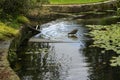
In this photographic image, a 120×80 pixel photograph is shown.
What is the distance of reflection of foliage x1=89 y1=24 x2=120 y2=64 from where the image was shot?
21486 mm

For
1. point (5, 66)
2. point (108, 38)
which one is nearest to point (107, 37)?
point (108, 38)

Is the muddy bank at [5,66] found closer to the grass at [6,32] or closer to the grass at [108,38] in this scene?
the grass at [6,32]

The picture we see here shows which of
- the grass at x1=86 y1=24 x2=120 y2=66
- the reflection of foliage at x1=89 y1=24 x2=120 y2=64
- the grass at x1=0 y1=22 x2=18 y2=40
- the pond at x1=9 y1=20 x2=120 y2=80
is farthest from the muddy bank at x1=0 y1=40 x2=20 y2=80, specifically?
the reflection of foliage at x1=89 y1=24 x2=120 y2=64

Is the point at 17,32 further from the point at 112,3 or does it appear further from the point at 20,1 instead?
the point at 112,3

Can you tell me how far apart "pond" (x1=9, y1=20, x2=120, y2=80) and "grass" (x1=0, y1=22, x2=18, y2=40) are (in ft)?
3.76

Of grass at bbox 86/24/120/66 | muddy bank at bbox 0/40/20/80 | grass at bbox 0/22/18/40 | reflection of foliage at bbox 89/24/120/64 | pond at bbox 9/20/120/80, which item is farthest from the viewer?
reflection of foliage at bbox 89/24/120/64

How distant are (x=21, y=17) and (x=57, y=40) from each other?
4.65 meters

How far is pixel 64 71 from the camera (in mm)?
17156

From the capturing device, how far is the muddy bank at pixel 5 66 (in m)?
13.3

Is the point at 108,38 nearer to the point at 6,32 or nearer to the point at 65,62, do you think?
the point at 65,62

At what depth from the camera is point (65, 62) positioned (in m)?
18.9

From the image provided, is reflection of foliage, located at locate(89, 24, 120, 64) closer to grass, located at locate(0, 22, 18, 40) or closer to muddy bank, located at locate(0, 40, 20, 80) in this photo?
grass, located at locate(0, 22, 18, 40)

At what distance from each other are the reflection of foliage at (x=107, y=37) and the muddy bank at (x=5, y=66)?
5.50m

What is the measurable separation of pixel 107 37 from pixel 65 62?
236 inches
